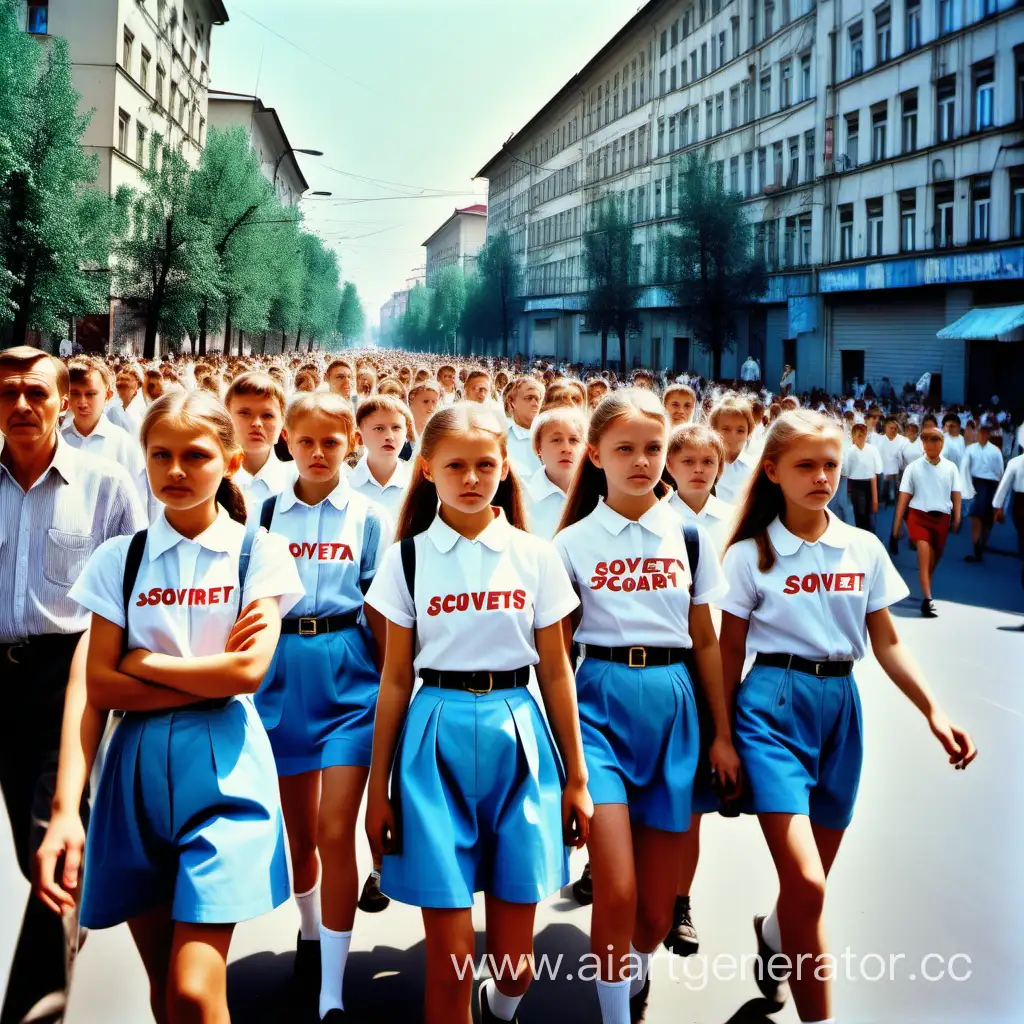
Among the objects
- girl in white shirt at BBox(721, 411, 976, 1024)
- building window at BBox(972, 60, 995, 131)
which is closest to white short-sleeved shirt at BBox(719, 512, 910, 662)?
girl in white shirt at BBox(721, 411, 976, 1024)

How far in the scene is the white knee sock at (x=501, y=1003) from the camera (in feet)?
9.73

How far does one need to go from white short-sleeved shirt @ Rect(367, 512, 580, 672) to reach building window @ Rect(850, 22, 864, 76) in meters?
20.3

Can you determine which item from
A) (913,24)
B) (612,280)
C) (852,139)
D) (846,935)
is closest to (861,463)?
(846,935)

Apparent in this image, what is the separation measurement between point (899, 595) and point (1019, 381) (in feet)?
69.8

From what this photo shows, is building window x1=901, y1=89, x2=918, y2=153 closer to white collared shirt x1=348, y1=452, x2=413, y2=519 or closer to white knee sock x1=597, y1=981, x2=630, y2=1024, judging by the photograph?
white collared shirt x1=348, y1=452, x2=413, y2=519

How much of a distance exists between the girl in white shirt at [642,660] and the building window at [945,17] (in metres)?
18.6

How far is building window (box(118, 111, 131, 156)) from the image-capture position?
126ft

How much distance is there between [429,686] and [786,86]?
19.8m

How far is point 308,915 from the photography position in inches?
146

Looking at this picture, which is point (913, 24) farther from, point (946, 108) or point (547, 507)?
point (547, 507)

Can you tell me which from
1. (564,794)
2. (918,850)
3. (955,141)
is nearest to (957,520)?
(918,850)

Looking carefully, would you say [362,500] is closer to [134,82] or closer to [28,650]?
[28,650]

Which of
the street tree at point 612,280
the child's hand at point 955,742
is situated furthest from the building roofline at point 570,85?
the street tree at point 612,280

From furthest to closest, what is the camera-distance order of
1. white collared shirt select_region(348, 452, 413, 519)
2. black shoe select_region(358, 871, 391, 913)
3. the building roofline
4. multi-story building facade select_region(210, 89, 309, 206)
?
1. multi-story building facade select_region(210, 89, 309, 206)
2. the building roofline
3. white collared shirt select_region(348, 452, 413, 519)
4. black shoe select_region(358, 871, 391, 913)
